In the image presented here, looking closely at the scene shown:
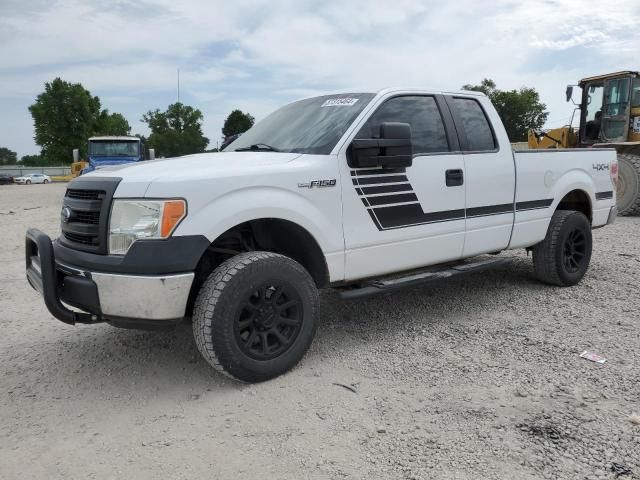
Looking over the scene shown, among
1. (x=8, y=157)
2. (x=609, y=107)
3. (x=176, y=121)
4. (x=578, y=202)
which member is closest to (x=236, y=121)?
(x=176, y=121)

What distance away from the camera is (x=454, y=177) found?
13.9 feet

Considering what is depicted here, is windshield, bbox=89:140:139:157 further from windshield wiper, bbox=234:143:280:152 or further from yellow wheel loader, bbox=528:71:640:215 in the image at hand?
windshield wiper, bbox=234:143:280:152

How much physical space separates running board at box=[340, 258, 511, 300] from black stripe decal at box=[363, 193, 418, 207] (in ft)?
1.91

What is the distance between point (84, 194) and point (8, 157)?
106 meters

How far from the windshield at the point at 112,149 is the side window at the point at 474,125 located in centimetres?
1429

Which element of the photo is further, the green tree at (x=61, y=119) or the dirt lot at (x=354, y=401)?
the green tree at (x=61, y=119)

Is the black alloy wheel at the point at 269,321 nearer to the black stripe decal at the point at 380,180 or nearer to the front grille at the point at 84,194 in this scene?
the black stripe decal at the point at 380,180

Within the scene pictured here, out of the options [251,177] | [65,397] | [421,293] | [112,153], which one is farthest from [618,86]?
[112,153]

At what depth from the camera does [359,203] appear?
367 cm

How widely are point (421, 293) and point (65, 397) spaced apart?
329cm

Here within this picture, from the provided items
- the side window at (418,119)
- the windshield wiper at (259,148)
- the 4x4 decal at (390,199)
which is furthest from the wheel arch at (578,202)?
the windshield wiper at (259,148)

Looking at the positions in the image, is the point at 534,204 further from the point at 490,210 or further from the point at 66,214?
the point at 66,214

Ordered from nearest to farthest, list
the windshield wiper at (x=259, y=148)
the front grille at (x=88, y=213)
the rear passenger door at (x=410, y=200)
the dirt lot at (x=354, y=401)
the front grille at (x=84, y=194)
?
1. the dirt lot at (x=354, y=401)
2. the front grille at (x=88, y=213)
3. the front grille at (x=84, y=194)
4. the rear passenger door at (x=410, y=200)
5. the windshield wiper at (x=259, y=148)

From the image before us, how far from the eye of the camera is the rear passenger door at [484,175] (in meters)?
4.40
